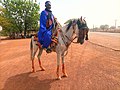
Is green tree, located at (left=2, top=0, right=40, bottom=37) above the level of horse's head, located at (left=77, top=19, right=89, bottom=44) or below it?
above

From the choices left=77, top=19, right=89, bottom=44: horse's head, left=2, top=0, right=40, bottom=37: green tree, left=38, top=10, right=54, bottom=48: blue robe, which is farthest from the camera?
left=2, top=0, right=40, bottom=37: green tree

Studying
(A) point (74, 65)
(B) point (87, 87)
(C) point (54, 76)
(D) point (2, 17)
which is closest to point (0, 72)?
(C) point (54, 76)

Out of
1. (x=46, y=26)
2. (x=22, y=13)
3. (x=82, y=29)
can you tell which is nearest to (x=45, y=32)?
(x=46, y=26)

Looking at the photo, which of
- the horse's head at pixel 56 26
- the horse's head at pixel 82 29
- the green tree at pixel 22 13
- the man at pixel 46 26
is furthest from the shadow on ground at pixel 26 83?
the green tree at pixel 22 13

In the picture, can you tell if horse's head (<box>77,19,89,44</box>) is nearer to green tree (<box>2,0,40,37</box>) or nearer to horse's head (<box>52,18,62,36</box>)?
horse's head (<box>52,18,62,36</box>)

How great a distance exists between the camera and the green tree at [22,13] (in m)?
37.3

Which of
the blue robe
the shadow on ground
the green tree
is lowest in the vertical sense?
the shadow on ground

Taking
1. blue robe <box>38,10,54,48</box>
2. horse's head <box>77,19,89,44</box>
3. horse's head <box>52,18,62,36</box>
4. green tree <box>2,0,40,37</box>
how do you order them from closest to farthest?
horse's head <box>77,19,89,44</box>, blue robe <box>38,10,54,48</box>, horse's head <box>52,18,62,36</box>, green tree <box>2,0,40,37</box>

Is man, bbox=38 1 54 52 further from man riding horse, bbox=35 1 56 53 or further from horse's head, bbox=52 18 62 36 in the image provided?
horse's head, bbox=52 18 62 36

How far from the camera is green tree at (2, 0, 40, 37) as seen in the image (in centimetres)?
3728

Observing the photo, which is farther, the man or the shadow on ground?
the man

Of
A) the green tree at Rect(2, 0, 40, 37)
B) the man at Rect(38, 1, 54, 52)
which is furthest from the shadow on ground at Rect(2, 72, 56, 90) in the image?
the green tree at Rect(2, 0, 40, 37)

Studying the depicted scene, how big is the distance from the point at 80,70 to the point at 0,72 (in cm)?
375

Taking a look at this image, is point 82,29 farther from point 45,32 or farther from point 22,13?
point 22,13
